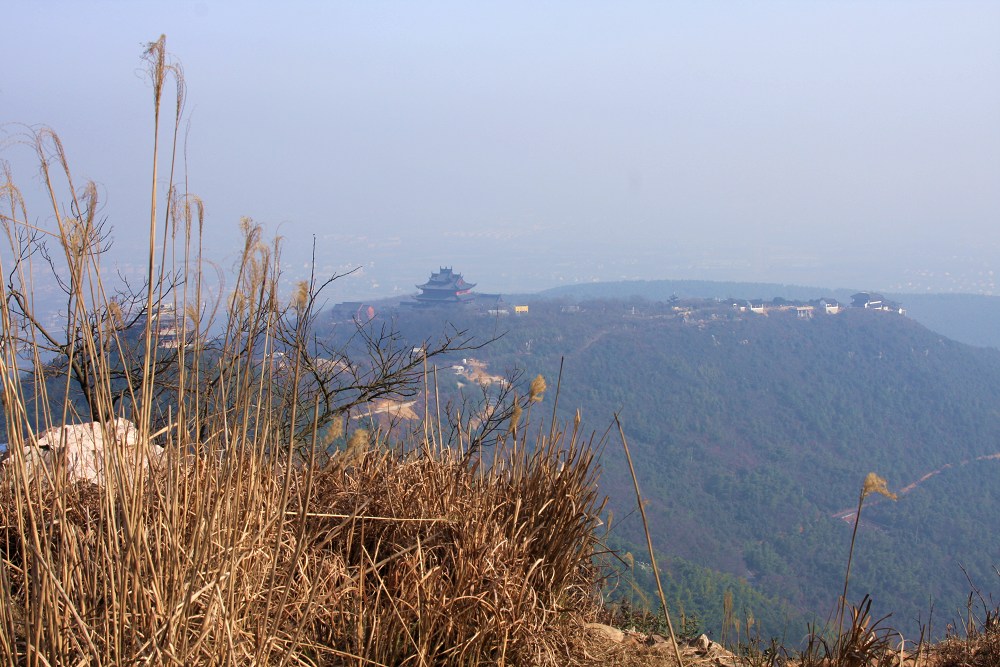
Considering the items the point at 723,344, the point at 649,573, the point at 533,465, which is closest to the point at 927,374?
the point at 723,344

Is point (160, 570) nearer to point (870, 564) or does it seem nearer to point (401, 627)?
point (401, 627)

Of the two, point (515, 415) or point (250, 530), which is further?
point (515, 415)

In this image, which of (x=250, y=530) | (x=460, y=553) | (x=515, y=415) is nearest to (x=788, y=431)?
(x=515, y=415)

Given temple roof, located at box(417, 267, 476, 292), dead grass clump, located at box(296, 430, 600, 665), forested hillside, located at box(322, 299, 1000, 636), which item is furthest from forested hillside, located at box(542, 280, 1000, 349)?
dead grass clump, located at box(296, 430, 600, 665)

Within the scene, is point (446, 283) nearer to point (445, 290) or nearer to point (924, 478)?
point (445, 290)

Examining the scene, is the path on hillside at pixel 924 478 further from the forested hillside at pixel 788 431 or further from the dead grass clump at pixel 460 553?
the dead grass clump at pixel 460 553

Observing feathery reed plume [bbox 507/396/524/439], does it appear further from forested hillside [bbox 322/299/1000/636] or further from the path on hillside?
the path on hillside
